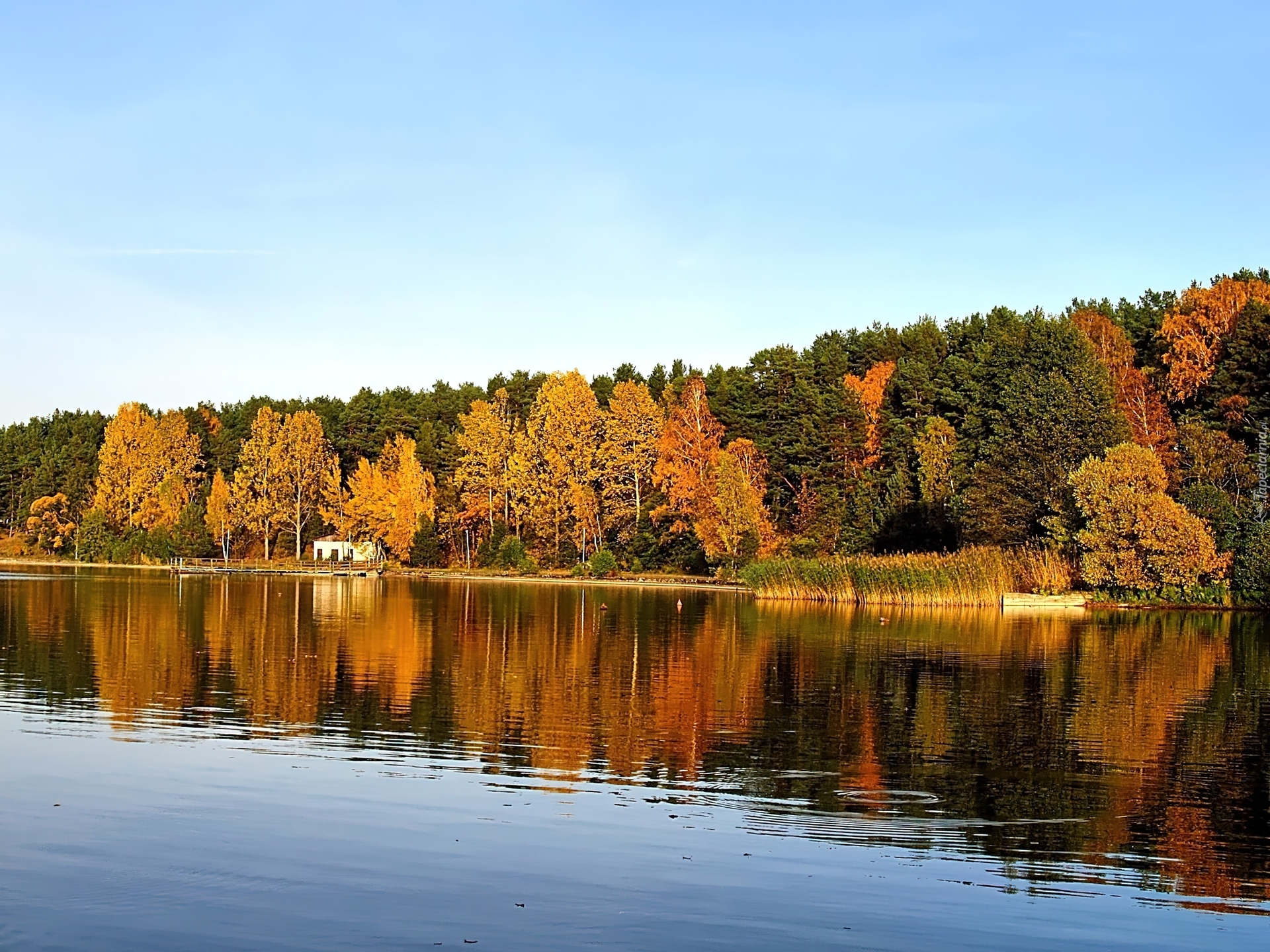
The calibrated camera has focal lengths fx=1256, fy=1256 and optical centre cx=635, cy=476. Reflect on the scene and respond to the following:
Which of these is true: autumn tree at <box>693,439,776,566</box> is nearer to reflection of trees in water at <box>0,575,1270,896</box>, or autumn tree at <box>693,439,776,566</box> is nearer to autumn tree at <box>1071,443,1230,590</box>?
autumn tree at <box>1071,443,1230,590</box>

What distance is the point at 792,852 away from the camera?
39.6 feet

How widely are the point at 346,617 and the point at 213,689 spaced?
22.5m

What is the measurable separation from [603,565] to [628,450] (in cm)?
1121

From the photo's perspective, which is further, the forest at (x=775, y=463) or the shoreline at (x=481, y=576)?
the shoreline at (x=481, y=576)

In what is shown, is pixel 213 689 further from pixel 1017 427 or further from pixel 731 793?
pixel 1017 427

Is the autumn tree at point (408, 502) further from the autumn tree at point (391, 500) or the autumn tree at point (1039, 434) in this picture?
the autumn tree at point (1039, 434)

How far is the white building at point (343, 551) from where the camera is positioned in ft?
342

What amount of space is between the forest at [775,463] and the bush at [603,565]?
0.16 m

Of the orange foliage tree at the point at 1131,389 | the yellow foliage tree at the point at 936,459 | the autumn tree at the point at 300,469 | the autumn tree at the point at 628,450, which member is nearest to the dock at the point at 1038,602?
the orange foliage tree at the point at 1131,389

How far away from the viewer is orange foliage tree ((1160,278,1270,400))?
243ft

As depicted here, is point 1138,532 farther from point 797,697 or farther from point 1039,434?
point 797,697

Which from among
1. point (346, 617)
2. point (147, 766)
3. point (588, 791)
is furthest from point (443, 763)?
point (346, 617)

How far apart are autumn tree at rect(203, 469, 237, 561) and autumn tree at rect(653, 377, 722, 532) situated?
3864cm

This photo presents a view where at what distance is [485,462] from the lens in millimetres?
99062
